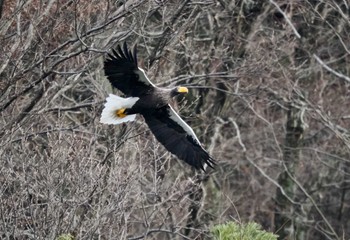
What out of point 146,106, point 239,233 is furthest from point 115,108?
point 239,233

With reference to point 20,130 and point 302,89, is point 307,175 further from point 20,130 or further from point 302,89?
point 20,130

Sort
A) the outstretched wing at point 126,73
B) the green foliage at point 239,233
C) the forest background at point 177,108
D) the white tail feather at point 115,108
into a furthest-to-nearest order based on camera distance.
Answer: the white tail feather at point 115,108
the outstretched wing at point 126,73
the forest background at point 177,108
the green foliage at point 239,233

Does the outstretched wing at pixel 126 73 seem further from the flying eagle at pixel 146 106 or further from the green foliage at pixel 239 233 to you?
the green foliage at pixel 239 233

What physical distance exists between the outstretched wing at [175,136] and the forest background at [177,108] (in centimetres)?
20

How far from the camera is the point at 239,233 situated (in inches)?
370

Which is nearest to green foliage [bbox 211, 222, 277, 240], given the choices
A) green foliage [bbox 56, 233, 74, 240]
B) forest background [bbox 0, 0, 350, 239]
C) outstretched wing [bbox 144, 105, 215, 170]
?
forest background [bbox 0, 0, 350, 239]

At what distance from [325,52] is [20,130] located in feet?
37.4

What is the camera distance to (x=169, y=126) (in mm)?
13430

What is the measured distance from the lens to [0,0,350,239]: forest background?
10516mm

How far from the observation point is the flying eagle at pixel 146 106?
12.3 metres

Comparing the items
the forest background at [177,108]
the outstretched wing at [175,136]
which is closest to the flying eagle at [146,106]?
the outstretched wing at [175,136]

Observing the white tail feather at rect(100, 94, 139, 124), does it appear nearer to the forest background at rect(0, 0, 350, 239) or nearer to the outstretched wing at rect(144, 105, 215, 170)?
the forest background at rect(0, 0, 350, 239)

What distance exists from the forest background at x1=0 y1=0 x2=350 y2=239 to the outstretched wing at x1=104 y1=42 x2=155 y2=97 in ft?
1.01

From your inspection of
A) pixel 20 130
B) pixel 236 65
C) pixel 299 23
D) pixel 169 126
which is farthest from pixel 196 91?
pixel 20 130
